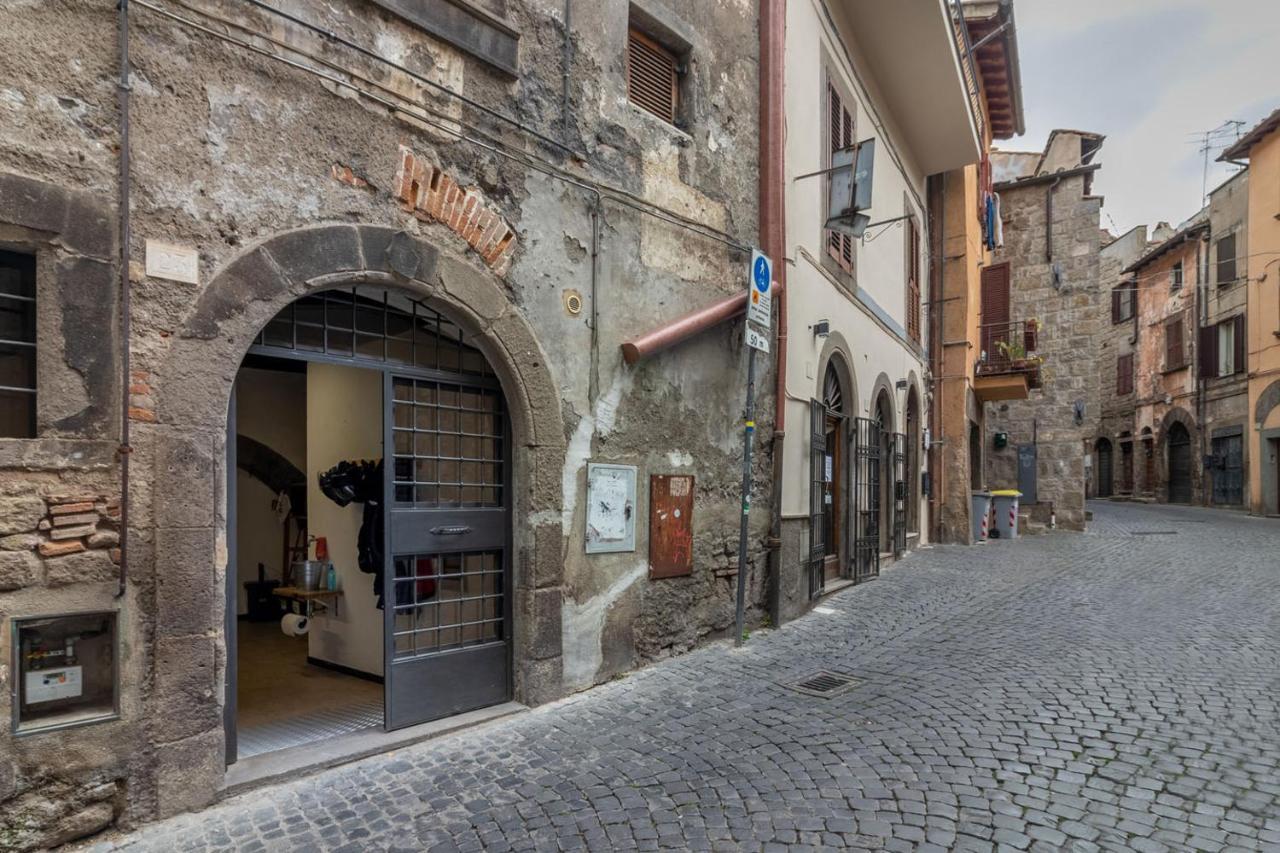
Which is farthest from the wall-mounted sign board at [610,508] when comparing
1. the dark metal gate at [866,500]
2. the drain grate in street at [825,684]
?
the dark metal gate at [866,500]

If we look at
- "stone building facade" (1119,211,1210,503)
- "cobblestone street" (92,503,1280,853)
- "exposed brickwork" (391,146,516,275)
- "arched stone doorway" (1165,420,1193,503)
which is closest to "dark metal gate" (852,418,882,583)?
"cobblestone street" (92,503,1280,853)

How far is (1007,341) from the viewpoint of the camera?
Answer: 16.0 m

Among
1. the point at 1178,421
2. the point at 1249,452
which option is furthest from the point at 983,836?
the point at 1178,421

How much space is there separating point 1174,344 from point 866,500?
24.2 m

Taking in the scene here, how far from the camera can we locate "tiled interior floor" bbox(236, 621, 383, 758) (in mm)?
4184

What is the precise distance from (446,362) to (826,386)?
5365mm

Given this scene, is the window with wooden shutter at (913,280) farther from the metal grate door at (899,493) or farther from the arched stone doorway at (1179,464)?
the arched stone doorway at (1179,464)

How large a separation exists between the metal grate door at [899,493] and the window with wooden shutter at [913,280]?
7.33 ft

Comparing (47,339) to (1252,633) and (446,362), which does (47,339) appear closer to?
(446,362)

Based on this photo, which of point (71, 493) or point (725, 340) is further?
point (725, 340)

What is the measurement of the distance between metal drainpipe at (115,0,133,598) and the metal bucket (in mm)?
2858

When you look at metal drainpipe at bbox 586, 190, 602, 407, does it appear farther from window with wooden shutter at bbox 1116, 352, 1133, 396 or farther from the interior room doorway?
window with wooden shutter at bbox 1116, 352, 1133, 396

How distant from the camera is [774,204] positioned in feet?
22.6

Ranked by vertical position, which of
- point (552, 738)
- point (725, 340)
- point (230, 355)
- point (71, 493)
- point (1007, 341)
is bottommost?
point (552, 738)
